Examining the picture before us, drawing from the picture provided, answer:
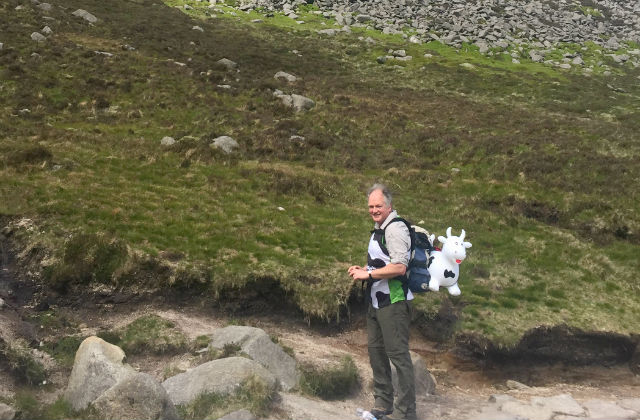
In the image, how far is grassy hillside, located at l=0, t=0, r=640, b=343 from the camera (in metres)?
13.9

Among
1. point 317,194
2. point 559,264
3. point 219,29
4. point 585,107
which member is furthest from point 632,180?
point 219,29

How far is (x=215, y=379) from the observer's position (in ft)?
27.4

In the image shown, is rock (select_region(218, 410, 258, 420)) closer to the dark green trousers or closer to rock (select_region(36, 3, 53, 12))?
the dark green trousers

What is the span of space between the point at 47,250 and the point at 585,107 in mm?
43480

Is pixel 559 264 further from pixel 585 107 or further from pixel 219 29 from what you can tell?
pixel 219 29

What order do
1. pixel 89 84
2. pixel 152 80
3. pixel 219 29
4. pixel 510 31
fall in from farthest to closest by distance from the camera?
pixel 510 31
pixel 219 29
pixel 152 80
pixel 89 84

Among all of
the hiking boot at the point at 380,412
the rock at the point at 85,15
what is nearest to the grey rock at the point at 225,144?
the hiking boot at the point at 380,412

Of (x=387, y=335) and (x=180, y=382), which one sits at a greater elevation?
(x=387, y=335)

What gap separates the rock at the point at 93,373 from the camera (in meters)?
7.72

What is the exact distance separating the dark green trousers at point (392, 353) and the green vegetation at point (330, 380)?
155 centimetres

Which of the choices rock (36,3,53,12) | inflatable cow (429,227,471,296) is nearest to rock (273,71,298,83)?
rock (36,3,53,12)

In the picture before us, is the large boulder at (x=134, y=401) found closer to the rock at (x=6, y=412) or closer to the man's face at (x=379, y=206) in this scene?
the rock at (x=6, y=412)

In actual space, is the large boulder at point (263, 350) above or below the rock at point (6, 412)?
below

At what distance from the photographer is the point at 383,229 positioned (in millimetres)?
7980
